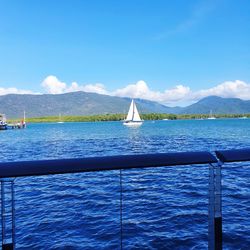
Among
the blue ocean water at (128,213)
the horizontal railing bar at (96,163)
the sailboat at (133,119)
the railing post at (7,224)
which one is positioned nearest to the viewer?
the horizontal railing bar at (96,163)

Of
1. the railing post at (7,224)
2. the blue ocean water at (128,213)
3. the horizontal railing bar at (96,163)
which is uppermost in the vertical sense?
the horizontal railing bar at (96,163)

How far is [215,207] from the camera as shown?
2447 mm

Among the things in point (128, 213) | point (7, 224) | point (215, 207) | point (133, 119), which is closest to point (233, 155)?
point (215, 207)

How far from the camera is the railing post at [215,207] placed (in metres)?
2.37

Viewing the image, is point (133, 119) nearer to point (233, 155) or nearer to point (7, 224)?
point (233, 155)

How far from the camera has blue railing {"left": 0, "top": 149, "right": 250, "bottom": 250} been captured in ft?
6.22

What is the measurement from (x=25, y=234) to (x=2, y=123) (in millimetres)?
99341

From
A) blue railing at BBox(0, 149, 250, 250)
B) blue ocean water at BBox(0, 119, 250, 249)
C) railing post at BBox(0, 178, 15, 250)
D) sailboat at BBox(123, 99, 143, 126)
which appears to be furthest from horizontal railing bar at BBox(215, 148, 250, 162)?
sailboat at BBox(123, 99, 143, 126)

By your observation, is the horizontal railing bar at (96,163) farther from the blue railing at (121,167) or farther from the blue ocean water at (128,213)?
the blue ocean water at (128,213)

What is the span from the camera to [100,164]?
202 cm

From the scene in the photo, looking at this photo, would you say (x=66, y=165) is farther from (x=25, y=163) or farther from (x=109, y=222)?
(x=109, y=222)

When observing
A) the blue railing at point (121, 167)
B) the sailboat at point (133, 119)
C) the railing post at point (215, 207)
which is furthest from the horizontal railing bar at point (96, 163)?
the sailboat at point (133, 119)

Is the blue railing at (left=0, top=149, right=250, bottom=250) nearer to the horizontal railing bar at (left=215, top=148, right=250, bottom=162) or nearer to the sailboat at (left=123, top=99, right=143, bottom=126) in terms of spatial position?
the horizontal railing bar at (left=215, top=148, right=250, bottom=162)

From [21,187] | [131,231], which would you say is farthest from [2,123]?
[131,231]
